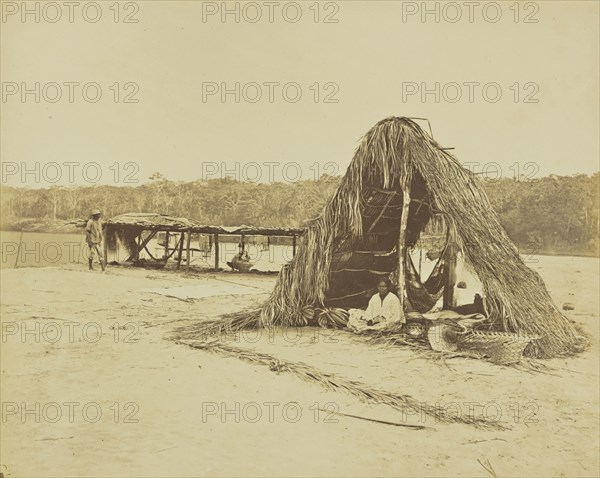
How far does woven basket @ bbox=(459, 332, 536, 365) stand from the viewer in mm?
3178

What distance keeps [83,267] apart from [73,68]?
4.24 ft

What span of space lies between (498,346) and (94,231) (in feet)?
8.56

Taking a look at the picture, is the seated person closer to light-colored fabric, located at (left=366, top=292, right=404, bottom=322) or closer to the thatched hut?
the thatched hut

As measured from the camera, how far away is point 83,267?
3.31 metres

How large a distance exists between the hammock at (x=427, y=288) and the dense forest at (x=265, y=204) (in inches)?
24.7

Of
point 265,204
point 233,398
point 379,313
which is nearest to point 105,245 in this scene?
point 265,204

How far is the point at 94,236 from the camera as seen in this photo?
330cm

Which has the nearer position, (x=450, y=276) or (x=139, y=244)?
(x=139, y=244)

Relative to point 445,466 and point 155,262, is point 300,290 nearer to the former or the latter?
point 155,262

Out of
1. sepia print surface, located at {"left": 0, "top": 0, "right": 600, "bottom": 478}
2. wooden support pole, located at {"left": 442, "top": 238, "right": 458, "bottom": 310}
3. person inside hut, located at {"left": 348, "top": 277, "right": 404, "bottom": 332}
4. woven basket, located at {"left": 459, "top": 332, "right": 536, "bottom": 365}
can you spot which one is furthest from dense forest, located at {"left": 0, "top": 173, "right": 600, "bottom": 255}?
person inside hut, located at {"left": 348, "top": 277, "right": 404, "bottom": 332}

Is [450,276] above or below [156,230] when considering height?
below

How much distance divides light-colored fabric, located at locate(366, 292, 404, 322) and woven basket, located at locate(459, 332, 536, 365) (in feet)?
1.50

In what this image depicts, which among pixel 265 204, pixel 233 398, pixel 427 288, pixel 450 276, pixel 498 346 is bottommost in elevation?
pixel 233 398

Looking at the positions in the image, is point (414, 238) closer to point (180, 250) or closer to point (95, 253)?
point (180, 250)
